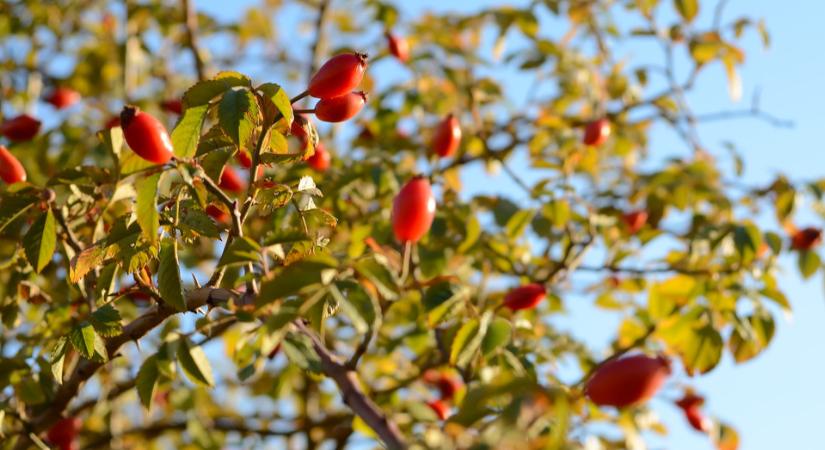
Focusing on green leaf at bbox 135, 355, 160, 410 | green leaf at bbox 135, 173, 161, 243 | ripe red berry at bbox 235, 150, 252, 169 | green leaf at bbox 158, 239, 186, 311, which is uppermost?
green leaf at bbox 135, 173, 161, 243

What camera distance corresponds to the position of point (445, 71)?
3941mm

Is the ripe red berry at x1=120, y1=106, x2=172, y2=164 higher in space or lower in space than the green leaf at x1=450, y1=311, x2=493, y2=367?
→ higher

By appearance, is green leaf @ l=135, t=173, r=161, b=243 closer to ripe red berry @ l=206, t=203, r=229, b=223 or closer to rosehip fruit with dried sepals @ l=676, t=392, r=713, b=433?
ripe red berry @ l=206, t=203, r=229, b=223

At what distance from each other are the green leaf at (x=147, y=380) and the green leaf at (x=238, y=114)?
1.79ft

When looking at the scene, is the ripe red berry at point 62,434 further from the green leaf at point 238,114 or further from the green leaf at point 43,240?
the green leaf at point 238,114

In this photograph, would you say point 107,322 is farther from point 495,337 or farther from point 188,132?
point 495,337

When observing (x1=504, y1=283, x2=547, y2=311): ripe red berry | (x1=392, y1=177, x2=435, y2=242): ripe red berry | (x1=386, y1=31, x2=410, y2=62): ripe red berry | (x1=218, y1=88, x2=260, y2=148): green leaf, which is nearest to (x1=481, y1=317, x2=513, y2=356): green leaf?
(x1=392, y1=177, x2=435, y2=242): ripe red berry

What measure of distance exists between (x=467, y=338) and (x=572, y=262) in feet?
4.29

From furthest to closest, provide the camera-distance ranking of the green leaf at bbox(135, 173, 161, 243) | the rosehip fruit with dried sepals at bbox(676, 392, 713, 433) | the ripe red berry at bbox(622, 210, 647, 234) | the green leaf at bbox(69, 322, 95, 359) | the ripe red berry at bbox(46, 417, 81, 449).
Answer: the ripe red berry at bbox(622, 210, 647, 234)
the rosehip fruit with dried sepals at bbox(676, 392, 713, 433)
the ripe red berry at bbox(46, 417, 81, 449)
the green leaf at bbox(69, 322, 95, 359)
the green leaf at bbox(135, 173, 161, 243)

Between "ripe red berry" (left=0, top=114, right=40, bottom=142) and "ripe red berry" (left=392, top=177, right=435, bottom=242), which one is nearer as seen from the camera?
"ripe red berry" (left=392, top=177, right=435, bottom=242)

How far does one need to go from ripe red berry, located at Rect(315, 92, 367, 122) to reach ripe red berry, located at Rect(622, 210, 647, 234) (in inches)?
87.9

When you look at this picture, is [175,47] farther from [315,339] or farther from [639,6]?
[315,339]

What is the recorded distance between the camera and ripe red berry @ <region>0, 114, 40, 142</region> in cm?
292

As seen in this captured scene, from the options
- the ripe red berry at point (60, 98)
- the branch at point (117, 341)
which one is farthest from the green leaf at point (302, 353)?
the ripe red berry at point (60, 98)
